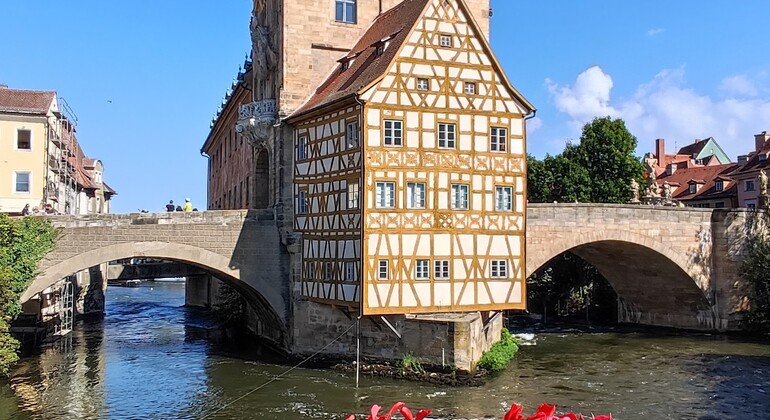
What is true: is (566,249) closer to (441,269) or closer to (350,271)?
(441,269)

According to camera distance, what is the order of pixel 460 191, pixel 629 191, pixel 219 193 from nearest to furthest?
pixel 460 191
pixel 629 191
pixel 219 193

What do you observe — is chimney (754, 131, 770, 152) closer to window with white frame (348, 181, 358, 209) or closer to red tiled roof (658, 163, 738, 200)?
red tiled roof (658, 163, 738, 200)

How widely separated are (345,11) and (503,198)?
948cm

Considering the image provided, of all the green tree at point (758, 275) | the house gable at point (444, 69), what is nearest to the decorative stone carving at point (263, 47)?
the house gable at point (444, 69)

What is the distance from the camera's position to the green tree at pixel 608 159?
42625mm

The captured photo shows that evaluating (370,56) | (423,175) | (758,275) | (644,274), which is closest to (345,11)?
(370,56)

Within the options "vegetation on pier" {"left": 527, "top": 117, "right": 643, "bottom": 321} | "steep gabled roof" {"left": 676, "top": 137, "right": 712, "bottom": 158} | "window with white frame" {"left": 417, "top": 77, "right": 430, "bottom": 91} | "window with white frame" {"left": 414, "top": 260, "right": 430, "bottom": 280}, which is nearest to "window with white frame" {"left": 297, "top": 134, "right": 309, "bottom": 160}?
"window with white frame" {"left": 417, "top": 77, "right": 430, "bottom": 91}

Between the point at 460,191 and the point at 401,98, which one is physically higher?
the point at 401,98

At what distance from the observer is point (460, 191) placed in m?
23.5

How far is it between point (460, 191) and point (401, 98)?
3.40 metres

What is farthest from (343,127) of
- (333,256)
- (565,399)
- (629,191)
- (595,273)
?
(629,191)

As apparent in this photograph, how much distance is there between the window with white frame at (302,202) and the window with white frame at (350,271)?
338 centimetres

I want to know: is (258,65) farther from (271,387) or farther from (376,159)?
(271,387)

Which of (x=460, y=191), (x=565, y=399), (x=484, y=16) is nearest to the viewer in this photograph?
(x=565, y=399)
